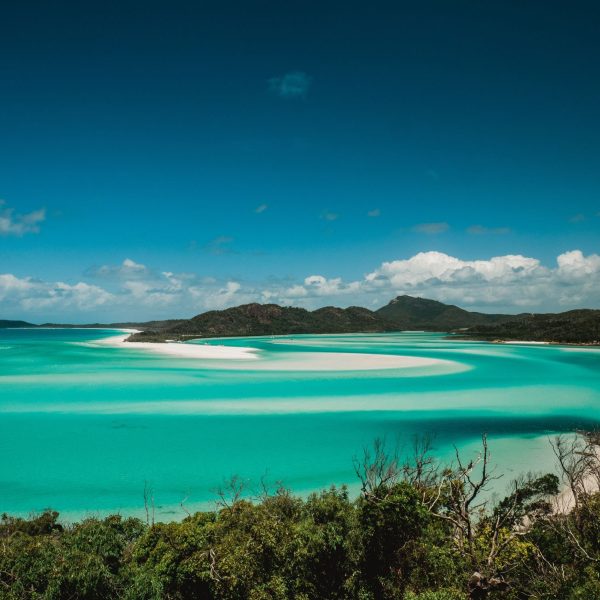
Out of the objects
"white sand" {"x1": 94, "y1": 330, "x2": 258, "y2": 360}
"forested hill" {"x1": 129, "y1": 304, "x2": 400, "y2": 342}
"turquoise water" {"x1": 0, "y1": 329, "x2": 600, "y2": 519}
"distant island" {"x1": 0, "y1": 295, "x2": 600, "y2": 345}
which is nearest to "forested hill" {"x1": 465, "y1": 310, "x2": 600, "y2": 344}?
"distant island" {"x1": 0, "y1": 295, "x2": 600, "y2": 345}

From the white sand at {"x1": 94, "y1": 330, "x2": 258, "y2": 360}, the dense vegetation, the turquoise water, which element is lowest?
the turquoise water

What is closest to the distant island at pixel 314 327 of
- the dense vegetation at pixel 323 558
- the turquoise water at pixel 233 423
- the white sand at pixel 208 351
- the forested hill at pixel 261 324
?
the forested hill at pixel 261 324

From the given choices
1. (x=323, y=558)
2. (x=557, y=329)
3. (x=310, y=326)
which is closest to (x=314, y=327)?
(x=310, y=326)

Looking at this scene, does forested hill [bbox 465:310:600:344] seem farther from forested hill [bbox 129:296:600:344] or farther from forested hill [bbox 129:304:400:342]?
forested hill [bbox 129:304:400:342]

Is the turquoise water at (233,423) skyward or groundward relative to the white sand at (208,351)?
groundward

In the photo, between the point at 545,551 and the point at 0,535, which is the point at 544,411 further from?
the point at 0,535

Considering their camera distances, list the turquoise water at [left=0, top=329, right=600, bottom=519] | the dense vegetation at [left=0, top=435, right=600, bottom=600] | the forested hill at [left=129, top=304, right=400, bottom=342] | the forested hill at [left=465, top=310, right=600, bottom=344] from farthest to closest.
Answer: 1. the forested hill at [left=129, top=304, right=400, bottom=342]
2. the forested hill at [left=465, top=310, right=600, bottom=344]
3. the turquoise water at [left=0, top=329, right=600, bottom=519]
4. the dense vegetation at [left=0, top=435, right=600, bottom=600]

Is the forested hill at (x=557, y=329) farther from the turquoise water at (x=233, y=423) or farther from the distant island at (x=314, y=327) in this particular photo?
the turquoise water at (x=233, y=423)
